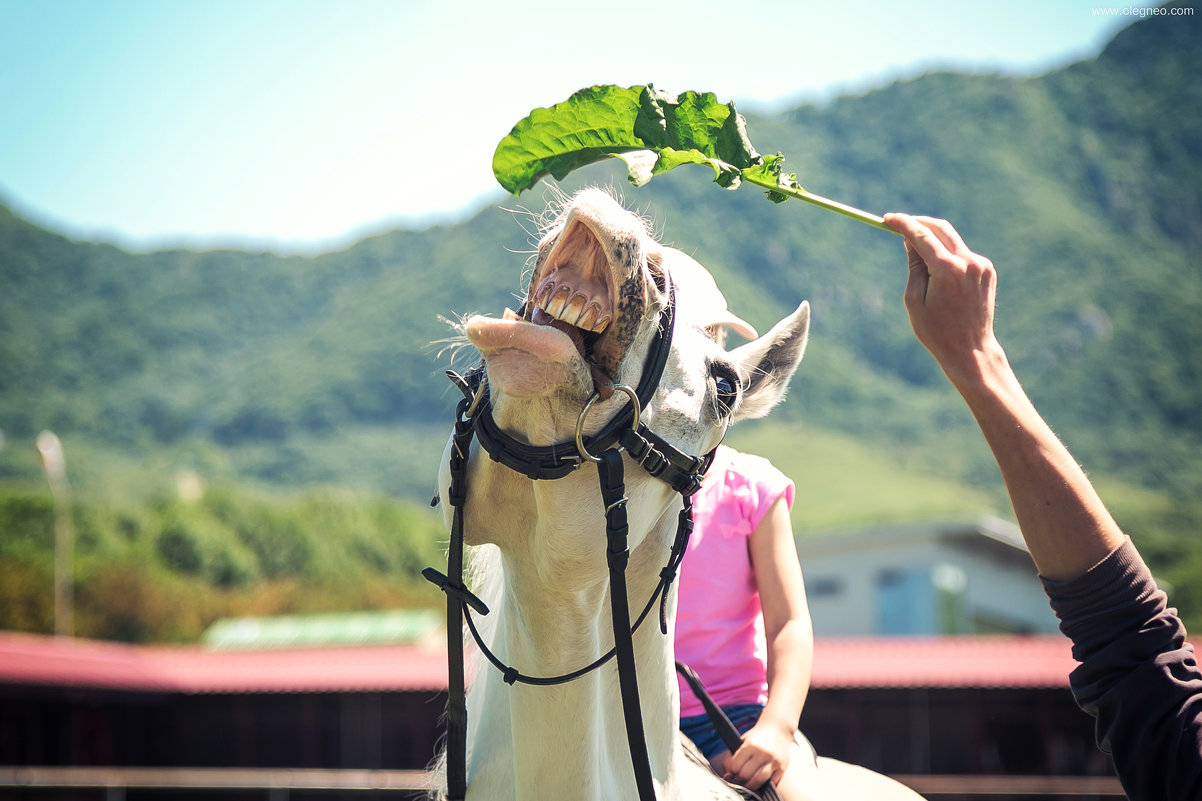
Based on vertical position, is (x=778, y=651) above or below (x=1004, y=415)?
below

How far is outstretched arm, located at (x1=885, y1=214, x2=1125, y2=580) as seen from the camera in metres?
1.49

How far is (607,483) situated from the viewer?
166 cm

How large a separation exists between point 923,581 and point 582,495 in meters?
28.9

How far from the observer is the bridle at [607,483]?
1.64 m

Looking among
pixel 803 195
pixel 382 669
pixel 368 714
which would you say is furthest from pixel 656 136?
pixel 368 714

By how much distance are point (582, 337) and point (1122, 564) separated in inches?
32.5

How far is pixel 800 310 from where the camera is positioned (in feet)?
7.06

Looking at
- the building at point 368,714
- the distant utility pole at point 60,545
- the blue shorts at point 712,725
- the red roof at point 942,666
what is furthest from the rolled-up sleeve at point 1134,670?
the distant utility pole at point 60,545

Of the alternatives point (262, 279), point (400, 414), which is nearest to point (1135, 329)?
point (400, 414)

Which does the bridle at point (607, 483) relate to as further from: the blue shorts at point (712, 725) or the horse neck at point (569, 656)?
the blue shorts at point (712, 725)

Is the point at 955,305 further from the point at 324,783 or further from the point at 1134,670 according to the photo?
the point at 324,783

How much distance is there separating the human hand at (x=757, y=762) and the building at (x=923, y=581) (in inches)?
1055

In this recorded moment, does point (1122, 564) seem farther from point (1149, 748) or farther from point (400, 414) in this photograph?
point (400, 414)

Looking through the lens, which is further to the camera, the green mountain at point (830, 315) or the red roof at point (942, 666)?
the green mountain at point (830, 315)
